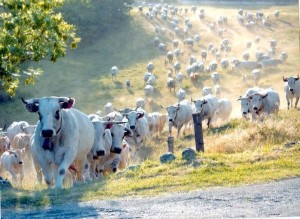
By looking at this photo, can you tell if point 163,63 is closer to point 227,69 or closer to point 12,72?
point 227,69

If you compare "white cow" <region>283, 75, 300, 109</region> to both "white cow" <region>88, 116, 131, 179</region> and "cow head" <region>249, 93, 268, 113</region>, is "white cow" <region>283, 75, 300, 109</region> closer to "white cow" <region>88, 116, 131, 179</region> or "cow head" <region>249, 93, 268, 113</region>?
"cow head" <region>249, 93, 268, 113</region>

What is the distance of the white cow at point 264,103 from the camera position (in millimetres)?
26531

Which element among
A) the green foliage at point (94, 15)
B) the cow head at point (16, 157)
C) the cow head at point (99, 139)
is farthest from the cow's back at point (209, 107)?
the cow head at point (99, 139)

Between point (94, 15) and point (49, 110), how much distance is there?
35740 mm

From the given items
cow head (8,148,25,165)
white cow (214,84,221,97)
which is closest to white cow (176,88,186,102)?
white cow (214,84,221,97)

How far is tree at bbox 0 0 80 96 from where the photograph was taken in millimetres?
14445

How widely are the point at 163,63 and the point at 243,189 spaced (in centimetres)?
4651

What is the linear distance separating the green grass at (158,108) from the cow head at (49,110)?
111 cm

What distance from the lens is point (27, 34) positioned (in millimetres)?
15289

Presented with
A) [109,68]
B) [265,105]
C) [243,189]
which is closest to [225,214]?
[243,189]

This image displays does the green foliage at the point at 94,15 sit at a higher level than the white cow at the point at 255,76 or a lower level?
higher

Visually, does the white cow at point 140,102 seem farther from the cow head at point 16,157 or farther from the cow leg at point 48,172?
the cow leg at point 48,172

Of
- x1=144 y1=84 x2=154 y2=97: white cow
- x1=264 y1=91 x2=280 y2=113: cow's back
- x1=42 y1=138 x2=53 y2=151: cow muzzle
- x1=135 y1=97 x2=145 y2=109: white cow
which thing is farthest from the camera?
x1=144 y1=84 x2=154 y2=97: white cow

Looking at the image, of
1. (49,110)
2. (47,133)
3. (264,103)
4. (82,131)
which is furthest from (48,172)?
(264,103)
